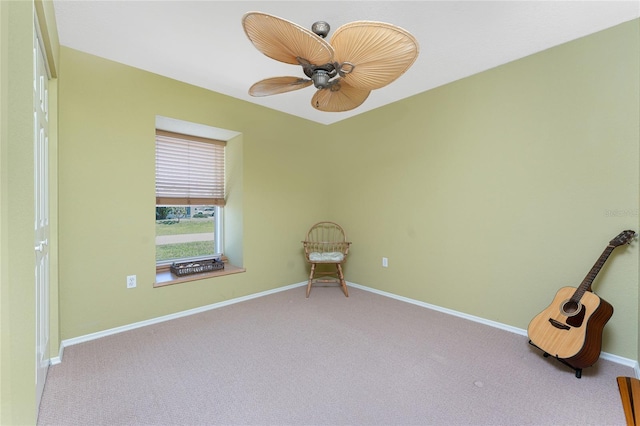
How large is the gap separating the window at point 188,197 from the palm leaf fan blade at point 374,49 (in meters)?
2.37

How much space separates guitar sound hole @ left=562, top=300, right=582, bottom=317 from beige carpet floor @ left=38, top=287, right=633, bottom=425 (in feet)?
1.17

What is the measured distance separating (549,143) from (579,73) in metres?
0.51

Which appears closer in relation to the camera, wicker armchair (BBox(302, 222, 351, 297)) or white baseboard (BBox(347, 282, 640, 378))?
white baseboard (BBox(347, 282, 640, 378))

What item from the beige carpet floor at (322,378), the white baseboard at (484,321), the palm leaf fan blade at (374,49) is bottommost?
the beige carpet floor at (322,378)

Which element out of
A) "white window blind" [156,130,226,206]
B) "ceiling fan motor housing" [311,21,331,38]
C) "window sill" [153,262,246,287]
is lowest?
"window sill" [153,262,246,287]

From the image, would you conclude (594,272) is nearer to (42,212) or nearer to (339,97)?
(339,97)

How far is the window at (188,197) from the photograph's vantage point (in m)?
3.06

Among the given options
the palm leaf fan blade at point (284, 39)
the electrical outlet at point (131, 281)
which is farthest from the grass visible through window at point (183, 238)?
the palm leaf fan blade at point (284, 39)

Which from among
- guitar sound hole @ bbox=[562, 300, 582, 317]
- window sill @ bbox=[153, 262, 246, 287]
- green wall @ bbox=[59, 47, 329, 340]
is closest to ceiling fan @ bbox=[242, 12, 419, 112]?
green wall @ bbox=[59, 47, 329, 340]

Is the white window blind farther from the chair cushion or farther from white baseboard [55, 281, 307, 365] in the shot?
the chair cushion

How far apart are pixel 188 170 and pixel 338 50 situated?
2.52 m

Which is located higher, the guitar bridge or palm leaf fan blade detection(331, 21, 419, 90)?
palm leaf fan blade detection(331, 21, 419, 90)

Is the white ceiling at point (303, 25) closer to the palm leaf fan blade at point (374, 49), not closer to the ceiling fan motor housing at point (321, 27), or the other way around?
the ceiling fan motor housing at point (321, 27)

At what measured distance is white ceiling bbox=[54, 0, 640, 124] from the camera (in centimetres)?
169
